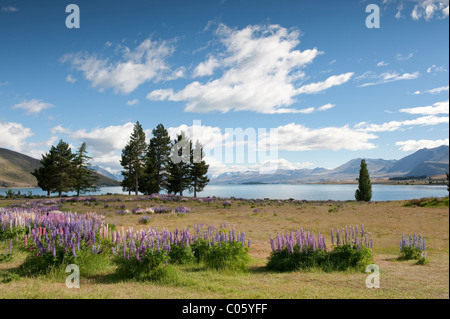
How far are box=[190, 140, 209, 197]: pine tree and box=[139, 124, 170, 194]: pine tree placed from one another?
5780 mm

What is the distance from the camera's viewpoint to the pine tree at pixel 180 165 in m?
62.8

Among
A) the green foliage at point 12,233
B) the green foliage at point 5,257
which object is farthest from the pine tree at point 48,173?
the green foliage at point 5,257

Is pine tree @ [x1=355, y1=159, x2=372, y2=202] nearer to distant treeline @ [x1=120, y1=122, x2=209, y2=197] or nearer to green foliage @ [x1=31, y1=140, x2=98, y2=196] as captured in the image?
distant treeline @ [x1=120, y1=122, x2=209, y2=197]

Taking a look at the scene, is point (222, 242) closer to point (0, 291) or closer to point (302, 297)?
point (302, 297)

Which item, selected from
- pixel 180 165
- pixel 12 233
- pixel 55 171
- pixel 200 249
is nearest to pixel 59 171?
pixel 55 171

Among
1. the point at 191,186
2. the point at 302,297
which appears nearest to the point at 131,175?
the point at 191,186

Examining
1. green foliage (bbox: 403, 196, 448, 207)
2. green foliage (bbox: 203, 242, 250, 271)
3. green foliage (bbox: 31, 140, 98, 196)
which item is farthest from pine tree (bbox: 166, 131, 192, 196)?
green foliage (bbox: 203, 242, 250, 271)

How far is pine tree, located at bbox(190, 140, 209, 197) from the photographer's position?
62.5 metres

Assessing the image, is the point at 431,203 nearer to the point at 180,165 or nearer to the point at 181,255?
the point at 181,255

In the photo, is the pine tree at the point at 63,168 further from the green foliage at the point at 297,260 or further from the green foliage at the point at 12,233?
the green foliage at the point at 297,260

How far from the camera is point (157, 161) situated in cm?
6341

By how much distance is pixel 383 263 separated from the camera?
10039 millimetres
